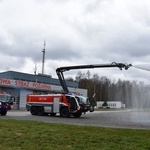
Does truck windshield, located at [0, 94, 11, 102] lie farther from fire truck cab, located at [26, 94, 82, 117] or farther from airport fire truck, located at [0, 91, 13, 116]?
fire truck cab, located at [26, 94, 82, 117]

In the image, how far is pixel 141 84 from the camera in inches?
955

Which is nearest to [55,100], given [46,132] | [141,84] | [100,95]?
[141,84]

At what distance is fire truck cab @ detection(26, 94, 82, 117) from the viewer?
29.6 meters

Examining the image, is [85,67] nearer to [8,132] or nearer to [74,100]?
[74,100]

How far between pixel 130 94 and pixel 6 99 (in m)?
14.0

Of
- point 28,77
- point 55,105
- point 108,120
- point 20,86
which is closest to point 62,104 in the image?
point 55,105

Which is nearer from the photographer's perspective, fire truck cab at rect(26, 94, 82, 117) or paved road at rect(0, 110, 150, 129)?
paved road at rect(0, 110, 150, 129)

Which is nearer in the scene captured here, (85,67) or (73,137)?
(73,137)

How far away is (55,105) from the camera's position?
30.7m

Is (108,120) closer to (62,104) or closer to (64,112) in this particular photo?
(64,112)

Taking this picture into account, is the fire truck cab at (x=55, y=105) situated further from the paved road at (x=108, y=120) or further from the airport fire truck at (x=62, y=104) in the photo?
the paved road at (x=108, y=120)

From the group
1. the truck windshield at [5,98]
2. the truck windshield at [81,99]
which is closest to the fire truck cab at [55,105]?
the truck windshield at [81,99]

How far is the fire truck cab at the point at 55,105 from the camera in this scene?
2962cm

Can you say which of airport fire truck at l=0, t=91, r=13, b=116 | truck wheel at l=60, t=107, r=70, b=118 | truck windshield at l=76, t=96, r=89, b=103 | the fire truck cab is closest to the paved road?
truck wheel at l=60, t=107, r=70, b=118
